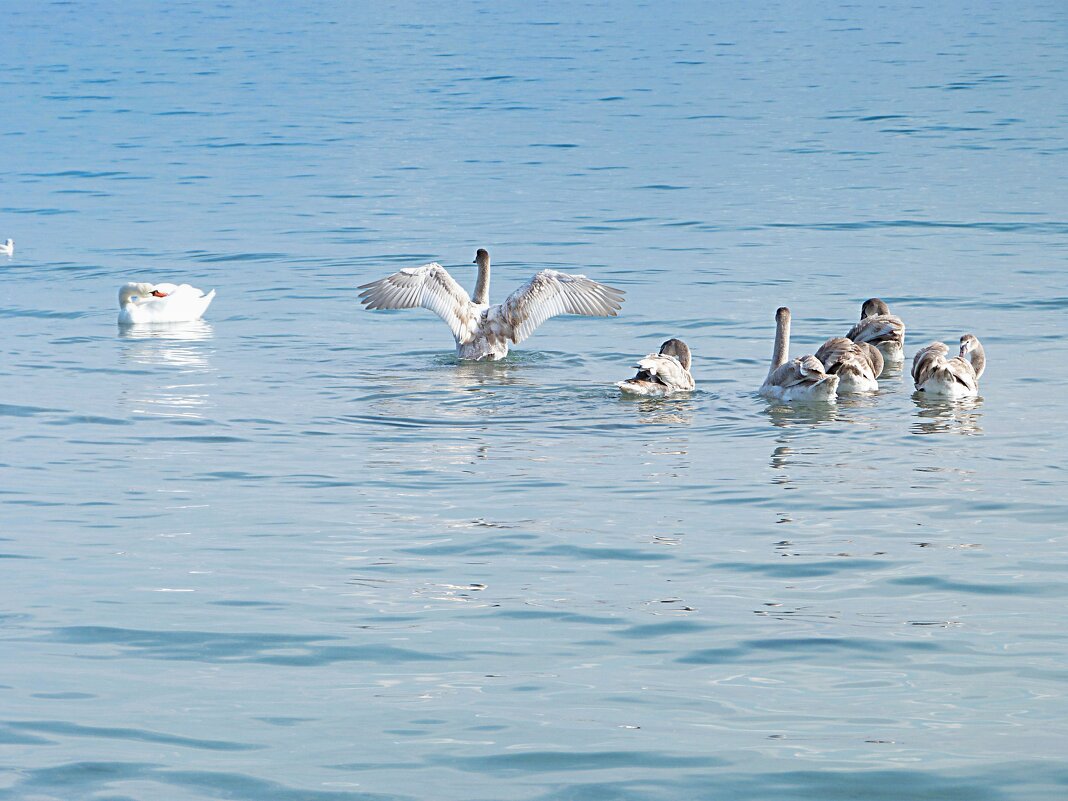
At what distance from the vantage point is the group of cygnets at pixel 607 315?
52.2 ft

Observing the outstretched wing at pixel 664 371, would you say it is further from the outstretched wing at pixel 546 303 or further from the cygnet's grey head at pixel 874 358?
the outstretched wing at pixel 546 303

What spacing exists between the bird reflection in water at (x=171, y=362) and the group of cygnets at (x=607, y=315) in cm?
34

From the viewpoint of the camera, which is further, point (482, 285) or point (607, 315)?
point (482, 285)

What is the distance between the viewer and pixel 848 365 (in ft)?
53.5

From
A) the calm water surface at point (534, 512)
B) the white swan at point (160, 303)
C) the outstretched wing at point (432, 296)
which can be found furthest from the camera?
the white swan at point (160, 303)

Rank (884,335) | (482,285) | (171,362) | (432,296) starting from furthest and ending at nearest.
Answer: (482,285) → (432,296) → (171,362) → (884,335)

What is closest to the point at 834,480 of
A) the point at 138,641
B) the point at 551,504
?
the point at 551,504

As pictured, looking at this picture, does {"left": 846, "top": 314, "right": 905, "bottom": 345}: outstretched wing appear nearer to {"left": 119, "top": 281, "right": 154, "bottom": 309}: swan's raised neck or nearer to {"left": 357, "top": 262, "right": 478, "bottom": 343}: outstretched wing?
{"left": 357, "top": 262, "right": 478, "bottom": 343}: outstretched wing

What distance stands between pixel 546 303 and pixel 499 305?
0.52 meters

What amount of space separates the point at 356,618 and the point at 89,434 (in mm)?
6079

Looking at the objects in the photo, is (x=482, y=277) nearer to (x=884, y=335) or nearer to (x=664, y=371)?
(x=884, y=335)

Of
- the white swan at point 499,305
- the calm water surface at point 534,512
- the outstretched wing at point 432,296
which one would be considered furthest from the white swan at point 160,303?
the white swan at point 499,305

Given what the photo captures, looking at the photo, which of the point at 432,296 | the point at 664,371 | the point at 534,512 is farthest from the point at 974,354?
the point at 534,512

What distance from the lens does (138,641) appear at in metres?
9.09
